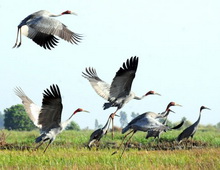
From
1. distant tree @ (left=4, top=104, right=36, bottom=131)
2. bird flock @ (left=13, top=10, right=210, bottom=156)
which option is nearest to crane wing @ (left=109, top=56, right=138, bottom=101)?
bird flock @ (left=13, top=10, right=210, bottom=156)

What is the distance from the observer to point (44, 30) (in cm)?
960

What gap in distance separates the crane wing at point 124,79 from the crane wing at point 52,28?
54.5 inches

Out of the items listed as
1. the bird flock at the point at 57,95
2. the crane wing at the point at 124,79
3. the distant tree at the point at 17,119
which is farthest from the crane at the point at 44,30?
the distant tree at the point at 17,119

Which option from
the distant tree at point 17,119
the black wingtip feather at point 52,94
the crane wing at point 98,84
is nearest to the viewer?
the black wingtip feather at point 52,94

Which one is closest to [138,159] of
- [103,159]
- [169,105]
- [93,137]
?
[103,159]

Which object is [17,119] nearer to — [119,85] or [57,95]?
[119,85]

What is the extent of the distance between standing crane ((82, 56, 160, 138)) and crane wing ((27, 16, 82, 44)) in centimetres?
134

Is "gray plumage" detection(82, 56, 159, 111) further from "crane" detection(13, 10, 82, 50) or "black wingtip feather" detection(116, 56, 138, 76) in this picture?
"crane" detection(13, 10, 82, 50)

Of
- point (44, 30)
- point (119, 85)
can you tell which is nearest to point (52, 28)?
point (44, 30)

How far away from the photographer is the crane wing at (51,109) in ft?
26.4

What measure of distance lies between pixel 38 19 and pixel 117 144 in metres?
4.50

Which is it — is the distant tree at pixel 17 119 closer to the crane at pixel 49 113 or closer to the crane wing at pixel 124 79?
the crane at pixel 49 113

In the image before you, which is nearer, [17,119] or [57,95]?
[57,95]

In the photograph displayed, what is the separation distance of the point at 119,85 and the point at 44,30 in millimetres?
1904
